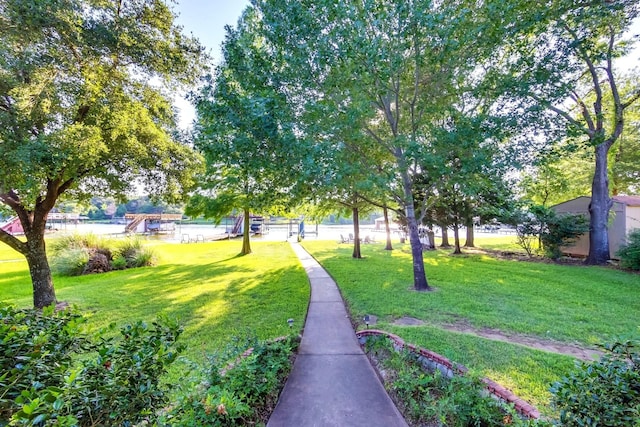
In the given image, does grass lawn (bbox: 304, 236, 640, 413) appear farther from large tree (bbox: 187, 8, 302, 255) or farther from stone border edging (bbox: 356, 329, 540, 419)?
large tree (bbox: 187, 8, 302, 255)

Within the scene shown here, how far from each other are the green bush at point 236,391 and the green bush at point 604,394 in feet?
8.06

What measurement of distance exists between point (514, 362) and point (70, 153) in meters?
7.52

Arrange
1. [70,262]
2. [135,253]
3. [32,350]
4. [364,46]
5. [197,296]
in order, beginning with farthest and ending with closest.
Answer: [135,253] → [70,262] → [197,296] → [364,46] → [32,350]

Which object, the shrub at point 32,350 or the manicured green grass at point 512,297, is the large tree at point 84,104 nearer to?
the shrub at point 32,350

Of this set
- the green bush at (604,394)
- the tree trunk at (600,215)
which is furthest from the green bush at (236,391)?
the tree trunk at (600,215)

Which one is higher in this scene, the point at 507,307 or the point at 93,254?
the point at 93,254

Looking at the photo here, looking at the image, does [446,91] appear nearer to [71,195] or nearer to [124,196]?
[124,196]

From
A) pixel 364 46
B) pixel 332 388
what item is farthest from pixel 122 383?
pixel 364 46

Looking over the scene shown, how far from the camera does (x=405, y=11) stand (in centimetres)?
505

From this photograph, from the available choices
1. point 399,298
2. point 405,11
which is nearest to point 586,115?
point 405,11

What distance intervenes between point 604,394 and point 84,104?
26.1 ft

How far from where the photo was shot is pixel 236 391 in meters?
2.75

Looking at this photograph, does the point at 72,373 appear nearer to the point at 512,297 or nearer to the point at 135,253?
the point at 512,297

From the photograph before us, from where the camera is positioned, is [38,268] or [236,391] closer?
[236,391]
